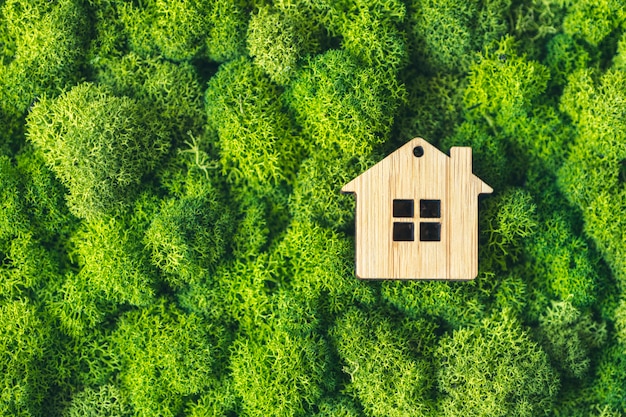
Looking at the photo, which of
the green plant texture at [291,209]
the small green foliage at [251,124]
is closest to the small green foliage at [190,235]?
the green plant texture at [291,209]

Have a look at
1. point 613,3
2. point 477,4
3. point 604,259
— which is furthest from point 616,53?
point 604,259

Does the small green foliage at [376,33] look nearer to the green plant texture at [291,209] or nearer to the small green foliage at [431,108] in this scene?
the green plant texture at [291,209]

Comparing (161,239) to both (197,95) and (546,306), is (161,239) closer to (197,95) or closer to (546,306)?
(197,95)

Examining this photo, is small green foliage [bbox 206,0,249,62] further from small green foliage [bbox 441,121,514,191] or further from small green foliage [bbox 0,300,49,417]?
small green foliage [bbox 0,300,49,417]

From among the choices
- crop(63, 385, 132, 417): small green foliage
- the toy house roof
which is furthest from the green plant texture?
the toy house roof

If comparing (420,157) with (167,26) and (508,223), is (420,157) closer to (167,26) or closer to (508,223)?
(508,223)

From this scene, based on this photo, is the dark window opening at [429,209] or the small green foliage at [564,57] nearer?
the dark window opening at [429,209]
